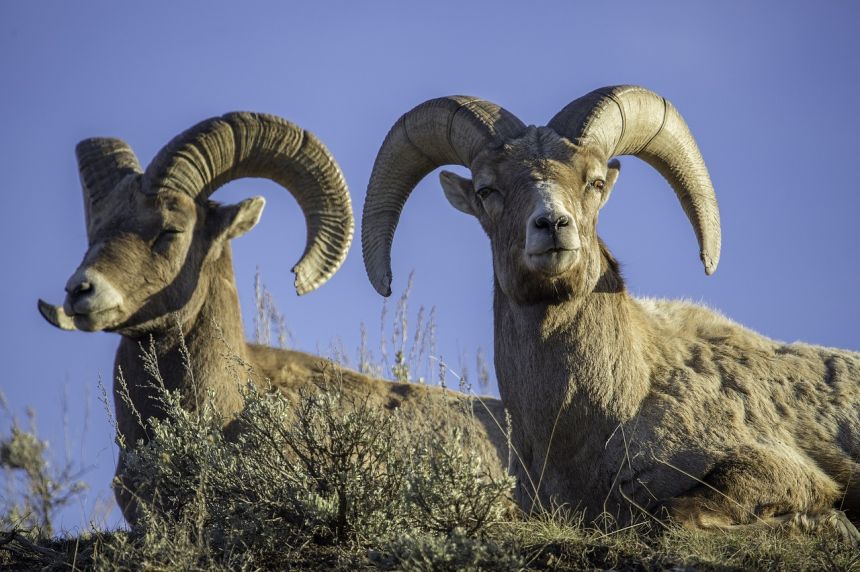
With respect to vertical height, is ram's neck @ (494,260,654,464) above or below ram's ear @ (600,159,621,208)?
below

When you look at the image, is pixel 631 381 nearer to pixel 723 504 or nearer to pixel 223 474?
pixel 723 504

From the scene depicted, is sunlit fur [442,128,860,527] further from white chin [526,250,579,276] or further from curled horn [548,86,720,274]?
curled horn [548,86,720,274]

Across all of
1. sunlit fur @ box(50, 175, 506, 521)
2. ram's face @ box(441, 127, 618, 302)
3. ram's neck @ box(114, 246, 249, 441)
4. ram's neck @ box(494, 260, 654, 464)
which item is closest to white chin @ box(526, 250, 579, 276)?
ram's face @ box(441, 127, 618, 302)

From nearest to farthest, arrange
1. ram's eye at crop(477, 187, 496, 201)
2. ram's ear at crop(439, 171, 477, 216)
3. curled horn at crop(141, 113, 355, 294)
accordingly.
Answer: ram's eye at crop(477, 187, 496, 201), ram's ear at crop(439, 171, 477, 216), curled horn at crop(141, 113, 355, 294)

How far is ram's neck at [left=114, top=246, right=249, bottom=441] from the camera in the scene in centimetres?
937

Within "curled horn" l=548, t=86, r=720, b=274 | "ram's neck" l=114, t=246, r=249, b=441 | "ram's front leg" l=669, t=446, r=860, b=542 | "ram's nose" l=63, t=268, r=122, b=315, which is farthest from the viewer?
"ram's neck" l=114, t=246, r=249, b=441

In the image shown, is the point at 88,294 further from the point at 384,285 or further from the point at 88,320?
the point at 384,285

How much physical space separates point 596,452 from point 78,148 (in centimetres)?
611

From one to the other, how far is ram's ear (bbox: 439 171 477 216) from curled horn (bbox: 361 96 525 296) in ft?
0.49

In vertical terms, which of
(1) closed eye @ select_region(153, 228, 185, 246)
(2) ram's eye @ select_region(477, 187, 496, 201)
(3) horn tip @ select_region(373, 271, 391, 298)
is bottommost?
(3) horn tip @ select_region(373, 271, 391, 298)

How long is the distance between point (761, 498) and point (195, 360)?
4731 millimetres

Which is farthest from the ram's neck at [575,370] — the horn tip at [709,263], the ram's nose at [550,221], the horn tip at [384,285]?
the horn tip at [384,285]

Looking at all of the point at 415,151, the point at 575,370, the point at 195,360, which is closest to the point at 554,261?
the point at 575,370

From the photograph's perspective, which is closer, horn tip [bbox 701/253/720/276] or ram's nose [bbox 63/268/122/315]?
horn tip [bbox 701/253/720/276]
